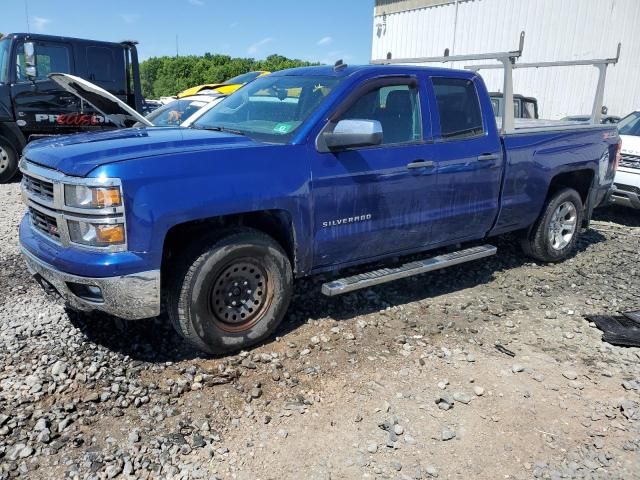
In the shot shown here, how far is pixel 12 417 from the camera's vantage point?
297cm

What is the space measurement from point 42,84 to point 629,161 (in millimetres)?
9754

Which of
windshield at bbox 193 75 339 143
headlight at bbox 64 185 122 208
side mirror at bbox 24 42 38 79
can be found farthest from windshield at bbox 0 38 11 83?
headlight at bbox 64 185 122 208

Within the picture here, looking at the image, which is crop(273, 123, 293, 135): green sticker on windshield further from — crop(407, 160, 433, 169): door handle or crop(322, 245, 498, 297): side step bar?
crop(322, 245, 498, 297): side step bar

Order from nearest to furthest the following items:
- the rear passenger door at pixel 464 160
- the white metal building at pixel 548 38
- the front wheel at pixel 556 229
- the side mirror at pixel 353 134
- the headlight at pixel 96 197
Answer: the headlight at pixel 96 197 < the side mirror at pixel 353 134 < the rear passenger door at pixel 464 160 < the front wheel at pixel 556 229 < the white metal building at pixel 548 38

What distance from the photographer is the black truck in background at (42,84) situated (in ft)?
30.8

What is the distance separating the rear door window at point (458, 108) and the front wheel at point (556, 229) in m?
1.49

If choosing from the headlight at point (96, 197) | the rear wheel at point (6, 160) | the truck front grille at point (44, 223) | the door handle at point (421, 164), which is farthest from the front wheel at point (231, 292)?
the rear wheel at point (6, 160)

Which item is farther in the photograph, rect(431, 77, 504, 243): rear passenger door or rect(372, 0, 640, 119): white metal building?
rect(372, 0, 640, 119): white metal building

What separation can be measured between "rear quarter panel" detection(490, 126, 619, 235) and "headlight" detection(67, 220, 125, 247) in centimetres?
346

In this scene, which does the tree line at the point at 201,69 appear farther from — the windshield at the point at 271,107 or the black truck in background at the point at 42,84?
the windshield at the point at 271,107

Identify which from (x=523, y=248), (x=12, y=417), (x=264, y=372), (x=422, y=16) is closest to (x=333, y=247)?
(x=264, y=372)

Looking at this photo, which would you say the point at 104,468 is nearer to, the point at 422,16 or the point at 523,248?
the point at 523,248

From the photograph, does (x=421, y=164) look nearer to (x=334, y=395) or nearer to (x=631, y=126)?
(x=334, y=395)

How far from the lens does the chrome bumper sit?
10.3 feet
